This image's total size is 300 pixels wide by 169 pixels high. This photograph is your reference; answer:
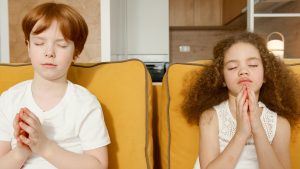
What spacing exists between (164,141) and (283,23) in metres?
2.78

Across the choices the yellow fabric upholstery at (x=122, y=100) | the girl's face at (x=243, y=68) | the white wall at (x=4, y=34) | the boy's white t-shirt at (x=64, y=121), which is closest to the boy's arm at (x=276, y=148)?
the girl's face at (x=243, y=68)

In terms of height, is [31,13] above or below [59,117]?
above

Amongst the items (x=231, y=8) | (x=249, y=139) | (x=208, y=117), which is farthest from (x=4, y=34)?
(x=231, y=8)

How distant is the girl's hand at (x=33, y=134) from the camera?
0.91m

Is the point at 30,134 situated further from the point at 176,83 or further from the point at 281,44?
the point at 281,44

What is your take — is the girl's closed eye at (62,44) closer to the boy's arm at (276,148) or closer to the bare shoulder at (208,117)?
the bare shoulder at (208,117)

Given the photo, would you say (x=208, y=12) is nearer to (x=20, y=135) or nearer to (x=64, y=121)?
(x=64, y=121)

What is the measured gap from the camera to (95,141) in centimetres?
106

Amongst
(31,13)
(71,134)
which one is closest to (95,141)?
(71,134)

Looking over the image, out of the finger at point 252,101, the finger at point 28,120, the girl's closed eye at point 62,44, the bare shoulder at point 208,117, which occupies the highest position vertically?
the girl's closed eye at point 62,44

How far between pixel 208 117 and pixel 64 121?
1.59 feet

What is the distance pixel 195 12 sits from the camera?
18.0 feet

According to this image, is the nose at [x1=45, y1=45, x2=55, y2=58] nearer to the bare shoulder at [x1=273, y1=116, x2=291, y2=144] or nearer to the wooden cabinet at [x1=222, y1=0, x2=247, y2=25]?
the bare shoulder at [x1=273, y1=116, x2=291, y2=144]

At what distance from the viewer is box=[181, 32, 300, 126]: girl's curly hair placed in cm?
121
